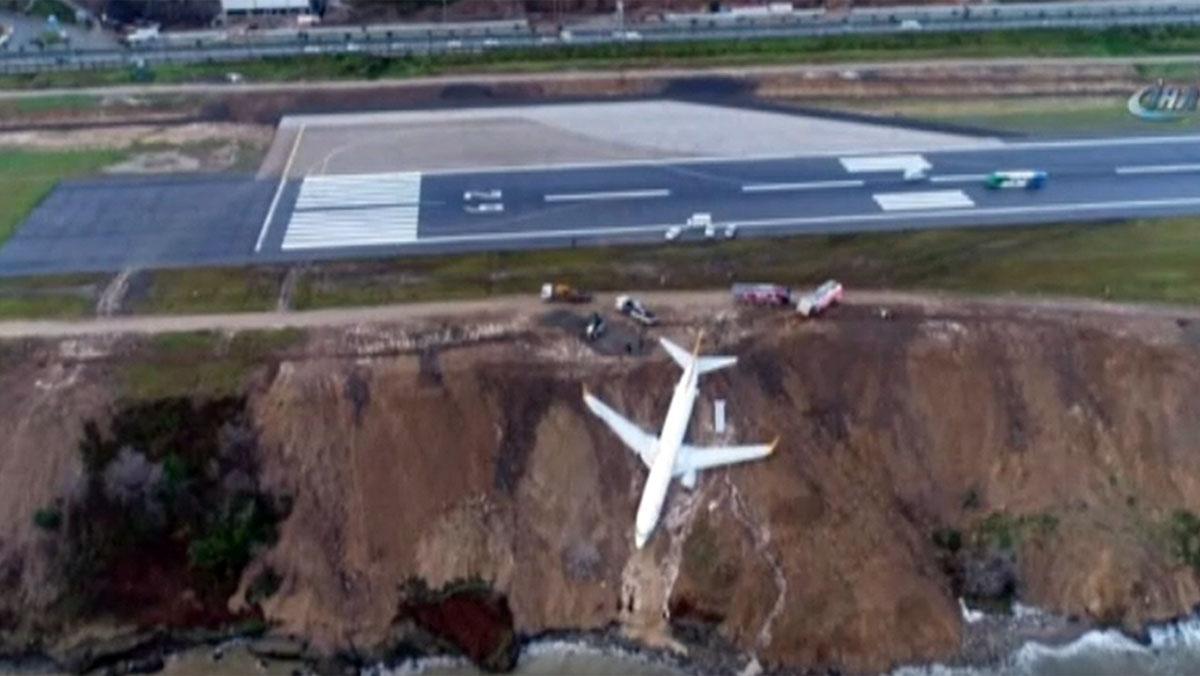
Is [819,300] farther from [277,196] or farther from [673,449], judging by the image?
[277,196]

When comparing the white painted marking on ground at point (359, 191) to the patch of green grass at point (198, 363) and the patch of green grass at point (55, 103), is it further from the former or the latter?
the patch of green grass at point (55, 103)

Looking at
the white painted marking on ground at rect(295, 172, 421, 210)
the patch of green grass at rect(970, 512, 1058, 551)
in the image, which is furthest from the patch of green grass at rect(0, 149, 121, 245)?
the patch of green grass at rect(970, 512, 1058, 551)

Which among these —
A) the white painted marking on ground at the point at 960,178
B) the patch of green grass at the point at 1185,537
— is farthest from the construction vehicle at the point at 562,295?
the patch of green grass at the point at 1185,537

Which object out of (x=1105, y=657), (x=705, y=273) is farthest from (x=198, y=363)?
(x=1105, y=657)

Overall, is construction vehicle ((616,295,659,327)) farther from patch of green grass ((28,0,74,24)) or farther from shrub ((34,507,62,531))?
patch of green grass ((28,0,74,24))

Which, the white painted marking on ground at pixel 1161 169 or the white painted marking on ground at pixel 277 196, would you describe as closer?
the white painted marking on ground at pixel 277 196

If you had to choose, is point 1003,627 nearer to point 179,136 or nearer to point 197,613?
point 197,613

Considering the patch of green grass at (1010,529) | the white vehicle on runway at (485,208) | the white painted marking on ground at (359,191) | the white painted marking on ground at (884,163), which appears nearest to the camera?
the patch of green grass at (1010,529)
